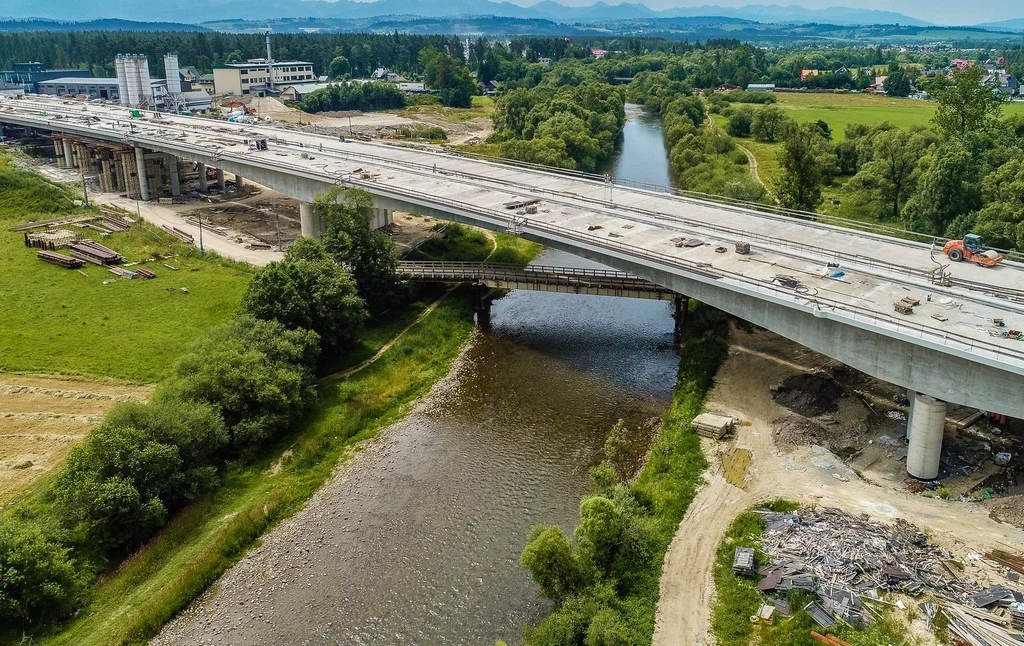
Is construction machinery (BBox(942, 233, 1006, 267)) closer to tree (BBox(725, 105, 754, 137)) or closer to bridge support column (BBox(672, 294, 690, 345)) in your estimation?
bridge support column (BBox(672, 294, 690, 345))

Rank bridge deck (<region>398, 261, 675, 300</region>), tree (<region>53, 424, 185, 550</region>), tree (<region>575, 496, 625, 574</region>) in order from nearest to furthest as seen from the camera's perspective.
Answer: tree (<region>575, 496, 625, 574</region>) < tree (<region>53, 424, 185, 550</region>) < bridge deck (<region>398, 261, 675, 300</region>)

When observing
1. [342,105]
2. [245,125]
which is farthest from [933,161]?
[342,105]

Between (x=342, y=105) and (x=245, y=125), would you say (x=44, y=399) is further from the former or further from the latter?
(x=342, y=105)

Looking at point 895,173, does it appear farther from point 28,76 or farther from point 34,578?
point 28,76

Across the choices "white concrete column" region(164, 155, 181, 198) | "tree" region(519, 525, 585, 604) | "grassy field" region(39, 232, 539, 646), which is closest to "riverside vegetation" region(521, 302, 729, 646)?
"tree" region(519, 525, 585, 604)

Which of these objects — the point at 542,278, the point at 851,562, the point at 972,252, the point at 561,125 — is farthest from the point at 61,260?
the point at 972,252

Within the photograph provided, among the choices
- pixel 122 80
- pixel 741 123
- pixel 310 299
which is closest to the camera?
pixel 310 299
